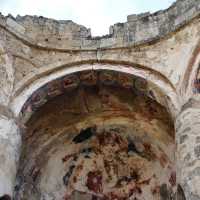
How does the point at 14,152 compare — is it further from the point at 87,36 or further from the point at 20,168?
the point at 87,36

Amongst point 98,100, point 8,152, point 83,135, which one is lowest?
point 8,152

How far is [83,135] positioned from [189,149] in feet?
9.15

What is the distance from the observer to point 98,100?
758 centimetres

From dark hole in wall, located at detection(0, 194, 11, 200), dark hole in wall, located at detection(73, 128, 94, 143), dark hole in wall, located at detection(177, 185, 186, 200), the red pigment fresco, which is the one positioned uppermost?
dark hole in wall, located at detection(73, 128, 94, 143)

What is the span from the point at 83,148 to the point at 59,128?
0.57m

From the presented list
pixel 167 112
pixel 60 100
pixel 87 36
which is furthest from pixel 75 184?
pixel 87 36

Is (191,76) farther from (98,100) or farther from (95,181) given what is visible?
(95,181)

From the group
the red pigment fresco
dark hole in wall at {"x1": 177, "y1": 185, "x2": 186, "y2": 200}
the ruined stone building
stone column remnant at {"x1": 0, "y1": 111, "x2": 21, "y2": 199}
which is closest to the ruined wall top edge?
the ruined stone building

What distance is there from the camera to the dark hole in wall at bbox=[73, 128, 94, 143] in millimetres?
7859

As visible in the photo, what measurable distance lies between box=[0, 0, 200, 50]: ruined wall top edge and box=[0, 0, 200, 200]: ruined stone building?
18 mm

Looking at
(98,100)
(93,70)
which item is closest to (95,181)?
(98,100)

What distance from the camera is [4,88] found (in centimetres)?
671

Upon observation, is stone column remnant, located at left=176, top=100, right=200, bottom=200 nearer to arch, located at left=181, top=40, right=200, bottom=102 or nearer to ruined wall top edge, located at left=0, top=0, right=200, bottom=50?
arch, located at left=181, top=40, right=200, bottom=102

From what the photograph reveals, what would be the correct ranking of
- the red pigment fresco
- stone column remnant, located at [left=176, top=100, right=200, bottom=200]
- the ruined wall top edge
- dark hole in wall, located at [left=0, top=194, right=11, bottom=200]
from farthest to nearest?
the red pigment fresco
the ruined wall top edge
dark hole in wall, located at [left=0, top=194, right=11, bottom=200]
stone column remnant, located at [left=176, top=100, right=200, bottom=200]
